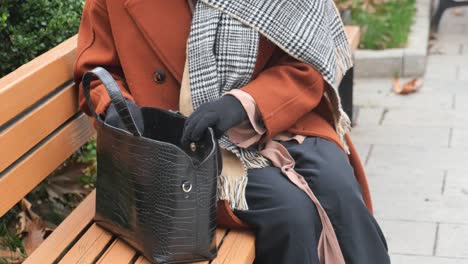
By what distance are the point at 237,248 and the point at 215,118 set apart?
16.6 inches

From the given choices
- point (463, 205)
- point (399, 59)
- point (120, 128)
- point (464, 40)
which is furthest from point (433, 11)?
point (120, 128)

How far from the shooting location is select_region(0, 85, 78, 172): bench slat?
299 cm

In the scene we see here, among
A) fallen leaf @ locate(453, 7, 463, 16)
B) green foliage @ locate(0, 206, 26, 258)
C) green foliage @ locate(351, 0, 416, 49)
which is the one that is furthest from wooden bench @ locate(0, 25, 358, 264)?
fallen leaf @ locate(453, 7, 463, 16)

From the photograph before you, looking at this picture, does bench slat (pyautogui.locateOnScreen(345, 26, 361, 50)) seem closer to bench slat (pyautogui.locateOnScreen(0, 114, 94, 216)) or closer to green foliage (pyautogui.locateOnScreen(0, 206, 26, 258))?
bench slat (pyautogui.locateOnScreen(0, 114, 94, 216))

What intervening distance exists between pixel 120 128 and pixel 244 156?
443 mm

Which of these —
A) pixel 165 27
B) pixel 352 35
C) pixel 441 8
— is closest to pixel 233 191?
pixel 165 27

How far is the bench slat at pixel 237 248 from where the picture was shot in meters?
2.92

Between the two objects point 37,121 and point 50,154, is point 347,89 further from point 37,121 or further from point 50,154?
point 37,121

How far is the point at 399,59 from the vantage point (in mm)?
6523

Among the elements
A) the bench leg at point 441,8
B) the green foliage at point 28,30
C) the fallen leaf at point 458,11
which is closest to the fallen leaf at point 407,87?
the bench leg at point 441,8

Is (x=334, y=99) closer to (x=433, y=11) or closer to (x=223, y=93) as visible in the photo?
(x=223, y=93)

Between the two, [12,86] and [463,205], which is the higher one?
[12,86]

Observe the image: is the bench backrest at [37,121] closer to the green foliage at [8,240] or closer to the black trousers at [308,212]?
the green foliage at [8,240]

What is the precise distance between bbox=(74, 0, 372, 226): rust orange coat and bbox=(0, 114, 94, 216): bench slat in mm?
260
